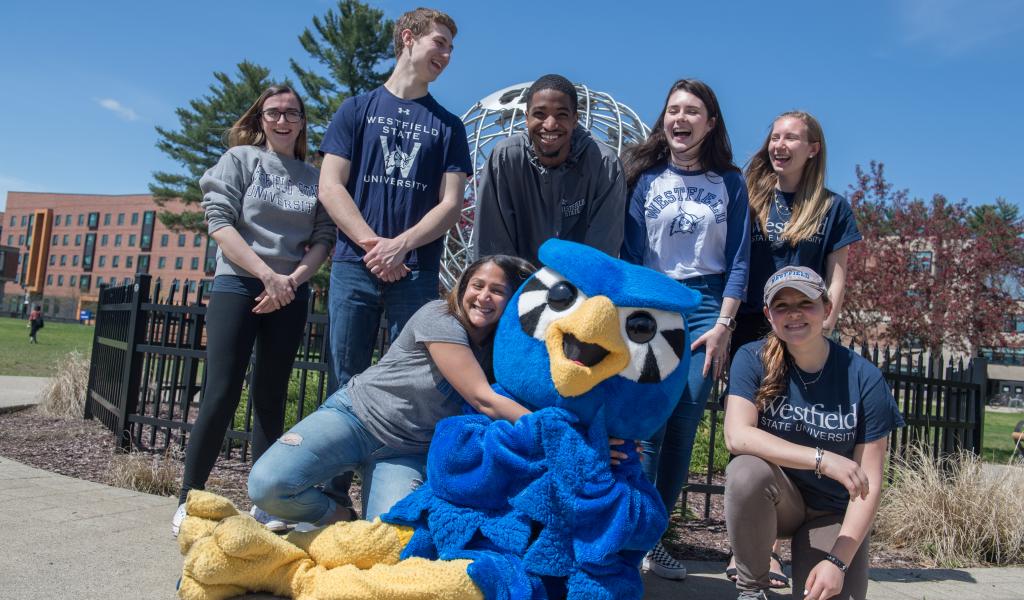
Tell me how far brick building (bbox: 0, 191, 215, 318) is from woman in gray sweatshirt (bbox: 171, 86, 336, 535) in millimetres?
75592

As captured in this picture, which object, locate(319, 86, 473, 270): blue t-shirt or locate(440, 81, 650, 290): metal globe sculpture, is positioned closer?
locate(319, 86, 473, 270): blue t-shirt

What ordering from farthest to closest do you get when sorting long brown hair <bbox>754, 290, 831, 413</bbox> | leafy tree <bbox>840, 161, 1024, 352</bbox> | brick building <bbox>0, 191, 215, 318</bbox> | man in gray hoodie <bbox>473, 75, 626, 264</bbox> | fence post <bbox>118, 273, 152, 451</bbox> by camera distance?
brick building <bbox>0, 191, 215, 318</bbox>, leafy tree <bbox>840, 161, 1024, 352</bbox>, fence post <bbox>118, 273, 152, 451</bbox>, man in gray hoodie <bbox>473, 75, 626, 264</bbox>, long brown hair <bbox>754, 290, 831, 413</bbox>

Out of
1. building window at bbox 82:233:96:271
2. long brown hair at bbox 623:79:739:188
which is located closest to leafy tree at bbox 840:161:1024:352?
long brown hair at bbox 623:79:739:188

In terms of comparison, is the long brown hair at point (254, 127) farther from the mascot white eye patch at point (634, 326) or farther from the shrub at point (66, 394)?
the shrub at point (66, 394)

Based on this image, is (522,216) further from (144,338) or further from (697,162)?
(144,338)

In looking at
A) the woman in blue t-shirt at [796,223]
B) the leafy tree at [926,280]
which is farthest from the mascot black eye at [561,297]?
the leafy tree at [926,280]

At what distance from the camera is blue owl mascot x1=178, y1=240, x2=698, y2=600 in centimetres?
218

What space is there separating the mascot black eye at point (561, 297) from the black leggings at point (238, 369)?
1531 mm

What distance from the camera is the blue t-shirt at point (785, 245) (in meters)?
3.42

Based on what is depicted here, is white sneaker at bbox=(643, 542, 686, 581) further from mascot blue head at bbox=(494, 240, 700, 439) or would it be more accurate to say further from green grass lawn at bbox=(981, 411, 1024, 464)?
green grass lawn at bbox=(981, 411, 1024, 464)

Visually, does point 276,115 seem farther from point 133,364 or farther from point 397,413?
point 133,364

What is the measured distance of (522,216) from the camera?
123 inches

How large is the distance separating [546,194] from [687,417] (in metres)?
1.13

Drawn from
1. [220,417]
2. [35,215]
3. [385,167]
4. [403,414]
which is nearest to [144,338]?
[220,417]
